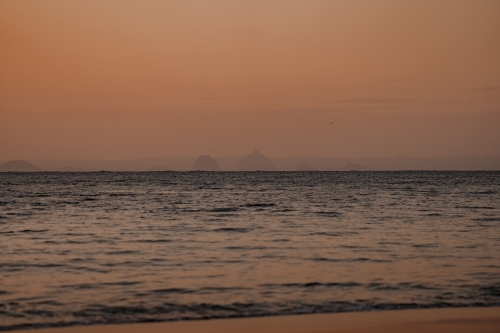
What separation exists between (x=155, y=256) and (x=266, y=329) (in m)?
8.75

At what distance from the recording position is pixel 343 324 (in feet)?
35.3

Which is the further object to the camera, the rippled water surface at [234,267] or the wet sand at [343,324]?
the rippled water surface at [234,267]

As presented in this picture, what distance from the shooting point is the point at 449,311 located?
11656mm

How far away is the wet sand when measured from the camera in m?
10.3

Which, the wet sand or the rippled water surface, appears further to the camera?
the rippled water surface

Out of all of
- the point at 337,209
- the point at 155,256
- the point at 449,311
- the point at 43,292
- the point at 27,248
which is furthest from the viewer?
the point at 337,209

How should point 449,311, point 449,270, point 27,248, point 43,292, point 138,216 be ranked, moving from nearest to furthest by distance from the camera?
point 449,311 → point 43,292 → point 449,270 → point 27,248 → point 138,216

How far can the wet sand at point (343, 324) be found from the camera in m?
10.3

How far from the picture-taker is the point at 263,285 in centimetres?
1394

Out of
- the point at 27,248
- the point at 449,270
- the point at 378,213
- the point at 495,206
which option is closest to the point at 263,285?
the point at 449,270

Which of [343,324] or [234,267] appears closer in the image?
A: [343,324]

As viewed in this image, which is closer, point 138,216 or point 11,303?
point 11,303

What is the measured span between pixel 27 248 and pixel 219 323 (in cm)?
1188

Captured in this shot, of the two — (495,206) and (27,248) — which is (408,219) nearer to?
(495,206)
